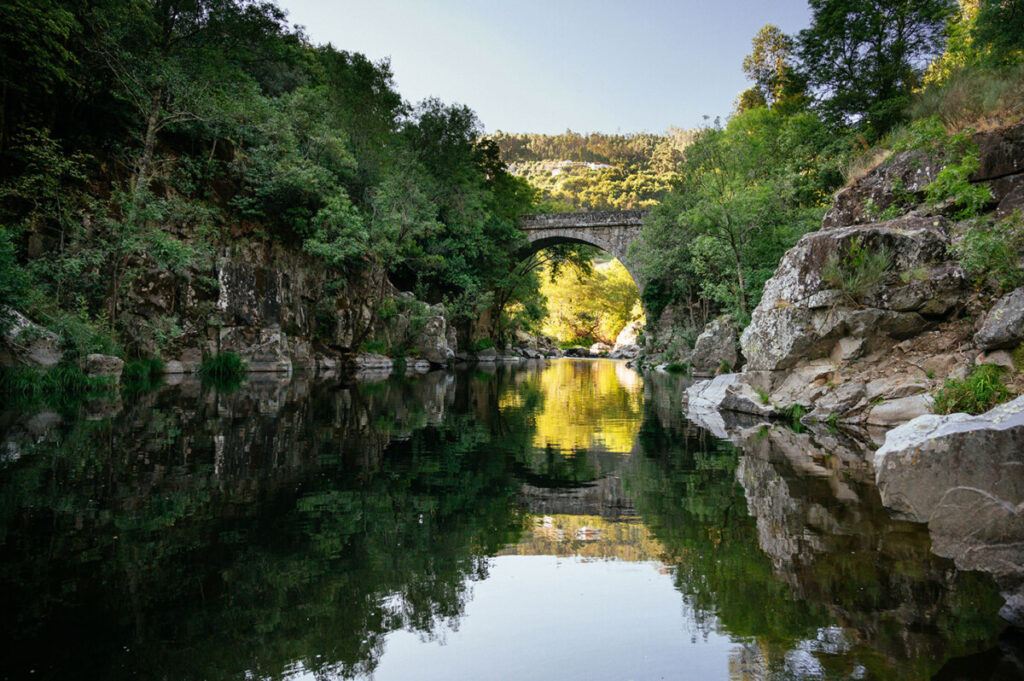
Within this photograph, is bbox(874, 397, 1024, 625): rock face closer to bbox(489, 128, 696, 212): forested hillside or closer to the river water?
the river water

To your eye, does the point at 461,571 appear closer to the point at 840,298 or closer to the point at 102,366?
the point at 840,298

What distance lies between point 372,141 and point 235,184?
8642 mm

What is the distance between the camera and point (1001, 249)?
681 cm

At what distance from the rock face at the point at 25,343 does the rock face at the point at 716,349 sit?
17479 millimetres

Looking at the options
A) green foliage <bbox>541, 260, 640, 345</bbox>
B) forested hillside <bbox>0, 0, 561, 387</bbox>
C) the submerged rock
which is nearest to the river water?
Answer: the submerged rock

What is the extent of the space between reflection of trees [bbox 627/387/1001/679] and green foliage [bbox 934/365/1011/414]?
166 cm

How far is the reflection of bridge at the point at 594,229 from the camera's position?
3644 cm

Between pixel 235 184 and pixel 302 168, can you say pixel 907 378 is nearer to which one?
pixel 302 168

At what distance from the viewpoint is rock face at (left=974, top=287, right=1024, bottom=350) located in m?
6.38

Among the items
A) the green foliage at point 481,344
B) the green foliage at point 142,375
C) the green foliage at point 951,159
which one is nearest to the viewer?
the green foliage at point 951,159

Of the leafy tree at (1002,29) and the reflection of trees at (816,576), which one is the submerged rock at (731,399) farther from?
the leafy tree at (1002,29)

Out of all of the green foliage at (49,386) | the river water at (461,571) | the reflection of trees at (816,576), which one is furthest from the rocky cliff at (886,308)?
the green foliage at (49,386)

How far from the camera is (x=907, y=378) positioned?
8.37 metres

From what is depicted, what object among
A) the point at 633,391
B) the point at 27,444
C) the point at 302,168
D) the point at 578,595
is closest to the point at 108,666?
the point at 578,595
